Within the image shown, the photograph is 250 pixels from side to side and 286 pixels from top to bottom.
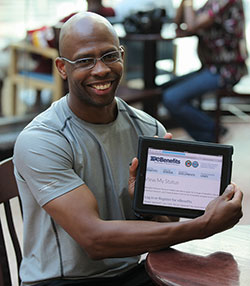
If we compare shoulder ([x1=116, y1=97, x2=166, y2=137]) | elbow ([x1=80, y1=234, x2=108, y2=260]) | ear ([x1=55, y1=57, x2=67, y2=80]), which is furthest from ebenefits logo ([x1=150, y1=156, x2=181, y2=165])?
ear ([x1=55, y1=57, x2=67, y2=80])

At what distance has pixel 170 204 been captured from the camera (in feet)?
4.75

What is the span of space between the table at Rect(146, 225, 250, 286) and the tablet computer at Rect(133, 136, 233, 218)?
0.11 m

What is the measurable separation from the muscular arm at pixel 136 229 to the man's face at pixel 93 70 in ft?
1.18

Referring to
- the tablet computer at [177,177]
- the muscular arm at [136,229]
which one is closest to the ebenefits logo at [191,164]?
the tablet computer at [177,177]

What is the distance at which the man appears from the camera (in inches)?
55.8

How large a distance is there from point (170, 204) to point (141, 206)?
0.25 ft

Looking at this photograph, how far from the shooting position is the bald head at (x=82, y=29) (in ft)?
5.35

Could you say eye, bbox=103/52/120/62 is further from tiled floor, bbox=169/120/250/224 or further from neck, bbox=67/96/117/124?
tiled floor, bbox=169/120/250/224

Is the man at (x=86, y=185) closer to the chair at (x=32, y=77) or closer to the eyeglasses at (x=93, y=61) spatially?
the eyeglasses at (x=93, y=61)

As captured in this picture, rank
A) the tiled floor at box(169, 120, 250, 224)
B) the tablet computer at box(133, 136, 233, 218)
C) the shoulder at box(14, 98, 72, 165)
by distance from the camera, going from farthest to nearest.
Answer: the tiled floor at box(169, 120, 250, 224) → the shoulder at box(14, 98, 72, 165) → the tablet computer at box(133, 136, 233, 218)

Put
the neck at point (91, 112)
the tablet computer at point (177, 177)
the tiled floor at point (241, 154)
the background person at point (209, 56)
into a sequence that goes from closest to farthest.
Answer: the tablet computer at point (177, 177), the neck at point (91, 112), the tiled floor at point (241, 154), the background person at point (209, 56)

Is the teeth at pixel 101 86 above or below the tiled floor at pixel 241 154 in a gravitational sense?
above

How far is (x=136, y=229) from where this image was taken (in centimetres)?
141

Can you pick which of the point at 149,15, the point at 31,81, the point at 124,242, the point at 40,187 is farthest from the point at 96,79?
the point at 149,15
